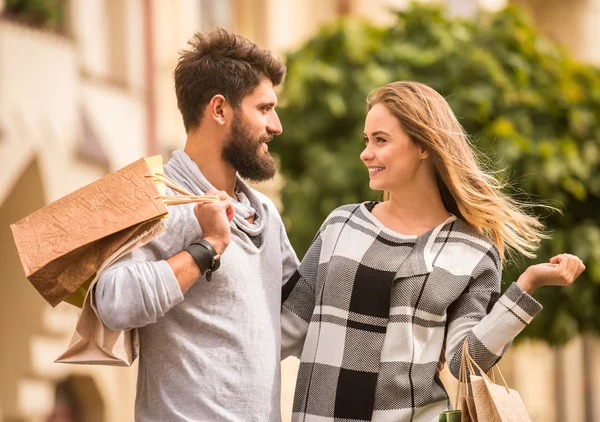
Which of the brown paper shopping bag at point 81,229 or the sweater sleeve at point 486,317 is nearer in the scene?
the brown paper shopping bag at point 81,229

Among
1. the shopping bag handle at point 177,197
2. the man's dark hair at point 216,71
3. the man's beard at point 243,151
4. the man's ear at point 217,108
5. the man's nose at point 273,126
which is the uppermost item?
the man's dark hair at point 216,71

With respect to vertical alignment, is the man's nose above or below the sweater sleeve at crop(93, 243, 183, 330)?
above

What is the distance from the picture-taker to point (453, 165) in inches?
160

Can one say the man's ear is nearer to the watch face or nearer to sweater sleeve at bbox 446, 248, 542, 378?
the watch face

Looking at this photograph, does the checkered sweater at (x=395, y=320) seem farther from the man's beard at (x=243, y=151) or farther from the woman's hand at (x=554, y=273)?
the man's beard at (x=243, y=151)

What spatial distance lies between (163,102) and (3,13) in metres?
3.31

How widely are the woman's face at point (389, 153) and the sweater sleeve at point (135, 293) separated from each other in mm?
847

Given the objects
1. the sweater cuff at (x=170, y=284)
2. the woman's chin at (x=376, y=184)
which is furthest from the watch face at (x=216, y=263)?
the woman's chin at (x=376, y=184)

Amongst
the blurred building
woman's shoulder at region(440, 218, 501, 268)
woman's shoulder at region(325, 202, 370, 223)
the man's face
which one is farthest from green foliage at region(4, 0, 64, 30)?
woman's shoulder at region(440, 218, 501, 268)

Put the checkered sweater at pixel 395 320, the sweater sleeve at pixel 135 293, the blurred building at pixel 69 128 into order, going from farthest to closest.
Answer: the blurred building at pixel 69 128 < the checkered sweater at pixel 395 320 < the sweater sleeve at pixel 135 293

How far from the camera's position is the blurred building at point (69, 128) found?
999cm

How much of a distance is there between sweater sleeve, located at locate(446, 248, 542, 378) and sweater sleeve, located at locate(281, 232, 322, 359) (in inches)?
19.0

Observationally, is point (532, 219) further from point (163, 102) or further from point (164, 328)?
point (163, 102)

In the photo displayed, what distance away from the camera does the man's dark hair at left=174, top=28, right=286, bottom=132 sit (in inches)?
154
